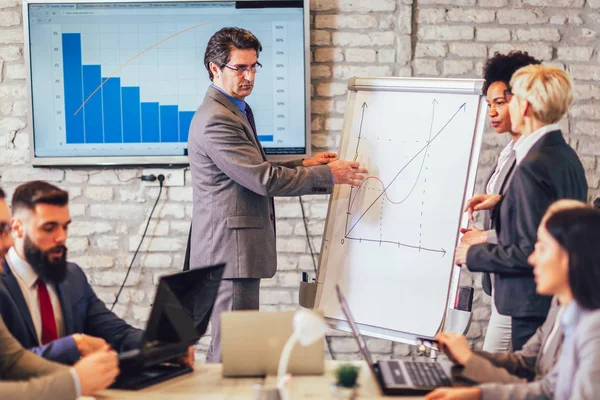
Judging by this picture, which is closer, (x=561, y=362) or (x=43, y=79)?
(x=561, y=362)

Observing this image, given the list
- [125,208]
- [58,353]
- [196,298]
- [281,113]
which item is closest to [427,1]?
[281,113]

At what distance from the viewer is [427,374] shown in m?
1.79

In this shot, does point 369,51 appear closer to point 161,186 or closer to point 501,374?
point 161,186

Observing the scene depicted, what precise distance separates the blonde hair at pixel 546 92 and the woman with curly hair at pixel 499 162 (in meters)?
0.23

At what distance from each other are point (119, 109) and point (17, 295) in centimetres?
196

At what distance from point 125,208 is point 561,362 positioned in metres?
2.60

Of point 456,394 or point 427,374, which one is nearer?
point 456,394

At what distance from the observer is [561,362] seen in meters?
1.55

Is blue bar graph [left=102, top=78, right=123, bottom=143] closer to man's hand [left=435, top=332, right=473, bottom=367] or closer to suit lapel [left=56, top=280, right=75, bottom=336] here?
suit lapel [left=56, top=280, right=75, bottom=336]

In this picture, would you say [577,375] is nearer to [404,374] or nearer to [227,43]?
[404,374]

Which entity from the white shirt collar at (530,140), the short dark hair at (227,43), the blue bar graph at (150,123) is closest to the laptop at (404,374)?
the white shirt collar at (530,140)

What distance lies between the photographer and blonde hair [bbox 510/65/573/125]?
85.1 inches

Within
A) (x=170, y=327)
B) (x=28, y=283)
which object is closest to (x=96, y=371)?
(x=170, y=327)

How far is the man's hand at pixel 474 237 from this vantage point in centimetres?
243
